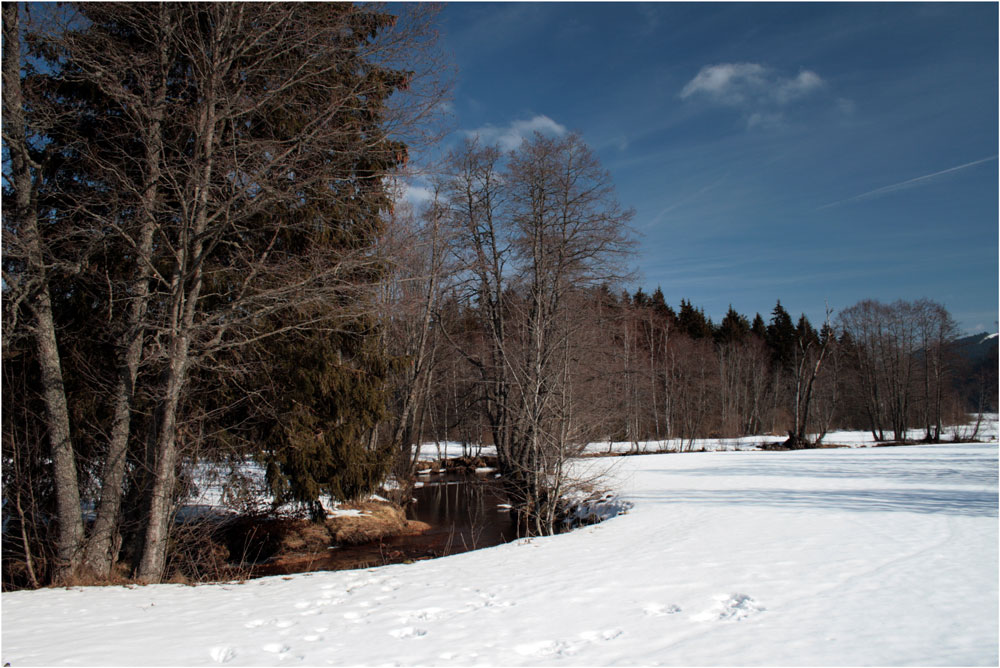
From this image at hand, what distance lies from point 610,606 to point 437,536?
27.3 ft

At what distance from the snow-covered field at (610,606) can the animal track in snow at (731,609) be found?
3 cm

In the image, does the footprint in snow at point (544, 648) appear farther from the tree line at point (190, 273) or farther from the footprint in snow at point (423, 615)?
the tree line at point (190, 273)

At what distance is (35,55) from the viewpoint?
311 inches

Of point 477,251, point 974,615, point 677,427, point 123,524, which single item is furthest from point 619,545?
point 677,427

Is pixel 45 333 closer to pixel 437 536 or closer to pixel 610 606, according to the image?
pixel 610 606

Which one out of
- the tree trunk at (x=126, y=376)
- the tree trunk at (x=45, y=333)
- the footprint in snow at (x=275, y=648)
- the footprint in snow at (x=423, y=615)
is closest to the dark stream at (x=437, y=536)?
the tree trunk at (x=126, y=376)

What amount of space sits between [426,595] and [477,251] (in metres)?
13.5

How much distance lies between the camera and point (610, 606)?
493 centimetres

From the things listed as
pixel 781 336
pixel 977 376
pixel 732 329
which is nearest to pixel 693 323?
pixel 732 329

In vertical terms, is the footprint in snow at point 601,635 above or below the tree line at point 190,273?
below

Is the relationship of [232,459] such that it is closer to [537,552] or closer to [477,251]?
[537,552]

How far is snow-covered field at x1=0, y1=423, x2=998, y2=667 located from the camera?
387 centimetres

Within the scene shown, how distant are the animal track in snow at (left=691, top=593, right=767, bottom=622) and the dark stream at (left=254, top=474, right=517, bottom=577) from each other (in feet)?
18.4

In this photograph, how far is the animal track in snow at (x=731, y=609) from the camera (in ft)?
14.7
